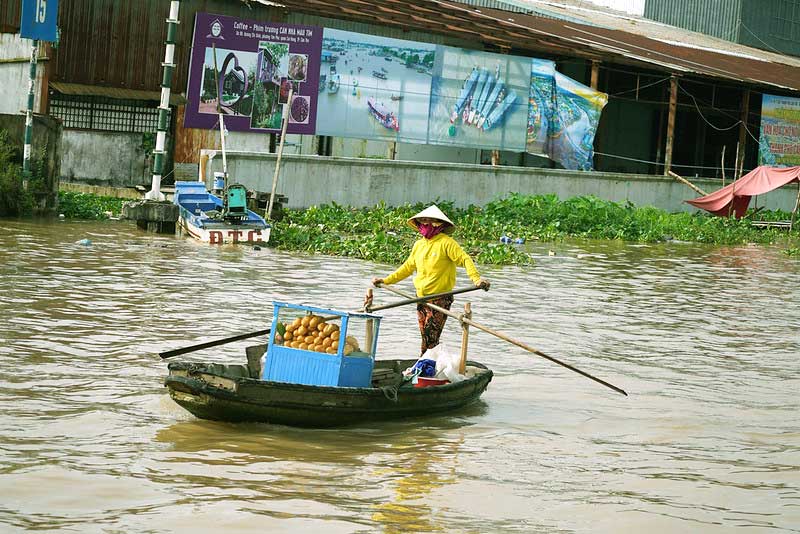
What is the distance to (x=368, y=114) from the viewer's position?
83.7 feet

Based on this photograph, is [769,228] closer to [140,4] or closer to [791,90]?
[791,90]

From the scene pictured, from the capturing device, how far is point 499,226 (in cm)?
2358

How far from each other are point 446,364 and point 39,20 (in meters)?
13.2

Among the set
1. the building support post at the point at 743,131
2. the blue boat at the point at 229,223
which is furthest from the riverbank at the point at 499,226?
the building support post at the point at 743,131

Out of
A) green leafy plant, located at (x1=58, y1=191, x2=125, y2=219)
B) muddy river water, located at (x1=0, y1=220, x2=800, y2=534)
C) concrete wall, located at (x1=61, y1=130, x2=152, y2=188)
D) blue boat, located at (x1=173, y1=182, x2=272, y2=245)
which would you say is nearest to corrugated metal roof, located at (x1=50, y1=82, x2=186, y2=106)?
concrete wall, located at (x1=61, y1=130, x2=152, y2=188)

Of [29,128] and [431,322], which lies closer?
[431,322]

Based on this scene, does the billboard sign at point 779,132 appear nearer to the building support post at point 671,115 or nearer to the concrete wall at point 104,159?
the building support post at point 671,115

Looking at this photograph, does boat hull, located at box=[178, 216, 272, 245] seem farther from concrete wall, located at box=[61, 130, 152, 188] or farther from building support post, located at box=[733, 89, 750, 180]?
building support post, located at box=[733, 89, 750, 180]

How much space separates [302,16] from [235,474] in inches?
750

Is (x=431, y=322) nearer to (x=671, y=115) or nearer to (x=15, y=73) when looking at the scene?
(x=15, y=73)

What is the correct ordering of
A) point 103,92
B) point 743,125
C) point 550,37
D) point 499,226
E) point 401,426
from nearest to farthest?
point 401,426
point 103,92
point 499,226
point 550,37
point 743,125

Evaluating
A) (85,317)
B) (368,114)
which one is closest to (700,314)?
(85,317)

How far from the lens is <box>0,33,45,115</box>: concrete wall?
73.9 ft

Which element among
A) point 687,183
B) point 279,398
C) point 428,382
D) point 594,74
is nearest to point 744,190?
point 687,183
